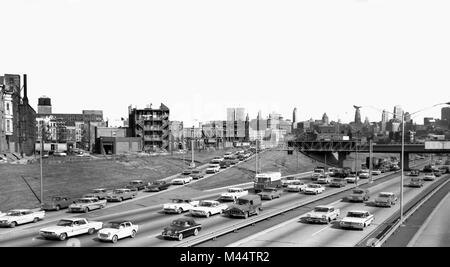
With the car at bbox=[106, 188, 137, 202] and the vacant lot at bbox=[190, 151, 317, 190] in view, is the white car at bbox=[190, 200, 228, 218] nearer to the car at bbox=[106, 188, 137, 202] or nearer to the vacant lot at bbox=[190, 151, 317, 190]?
the car at bbox=[106, 188, 137, 202]

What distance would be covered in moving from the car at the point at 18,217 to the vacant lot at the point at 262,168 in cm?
2790

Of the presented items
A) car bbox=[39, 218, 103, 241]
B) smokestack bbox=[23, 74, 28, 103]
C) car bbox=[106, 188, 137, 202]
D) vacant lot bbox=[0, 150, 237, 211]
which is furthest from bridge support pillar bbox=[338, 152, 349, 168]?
car bbox=[39, 218, 103, 241]

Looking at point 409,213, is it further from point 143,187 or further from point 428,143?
point 428,143

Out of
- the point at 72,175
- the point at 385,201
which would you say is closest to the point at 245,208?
the point at 385,201

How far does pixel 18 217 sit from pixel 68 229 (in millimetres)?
8216

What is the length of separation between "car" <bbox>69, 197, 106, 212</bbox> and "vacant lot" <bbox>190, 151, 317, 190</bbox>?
20102mm

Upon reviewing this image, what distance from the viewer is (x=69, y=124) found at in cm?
19862

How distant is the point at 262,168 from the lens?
3524 inches

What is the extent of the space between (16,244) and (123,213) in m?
13.4

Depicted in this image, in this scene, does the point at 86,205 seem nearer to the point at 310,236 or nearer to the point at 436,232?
the point at 310,236

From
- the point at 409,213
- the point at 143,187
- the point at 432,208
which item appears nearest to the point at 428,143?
the point at 432,208

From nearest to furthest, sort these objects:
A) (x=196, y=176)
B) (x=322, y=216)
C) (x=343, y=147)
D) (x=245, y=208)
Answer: (x=322, y=216) < (x=245, y=208) < (x=196, y=176) < (x=343, y=147)

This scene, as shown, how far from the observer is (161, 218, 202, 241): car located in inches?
1047
